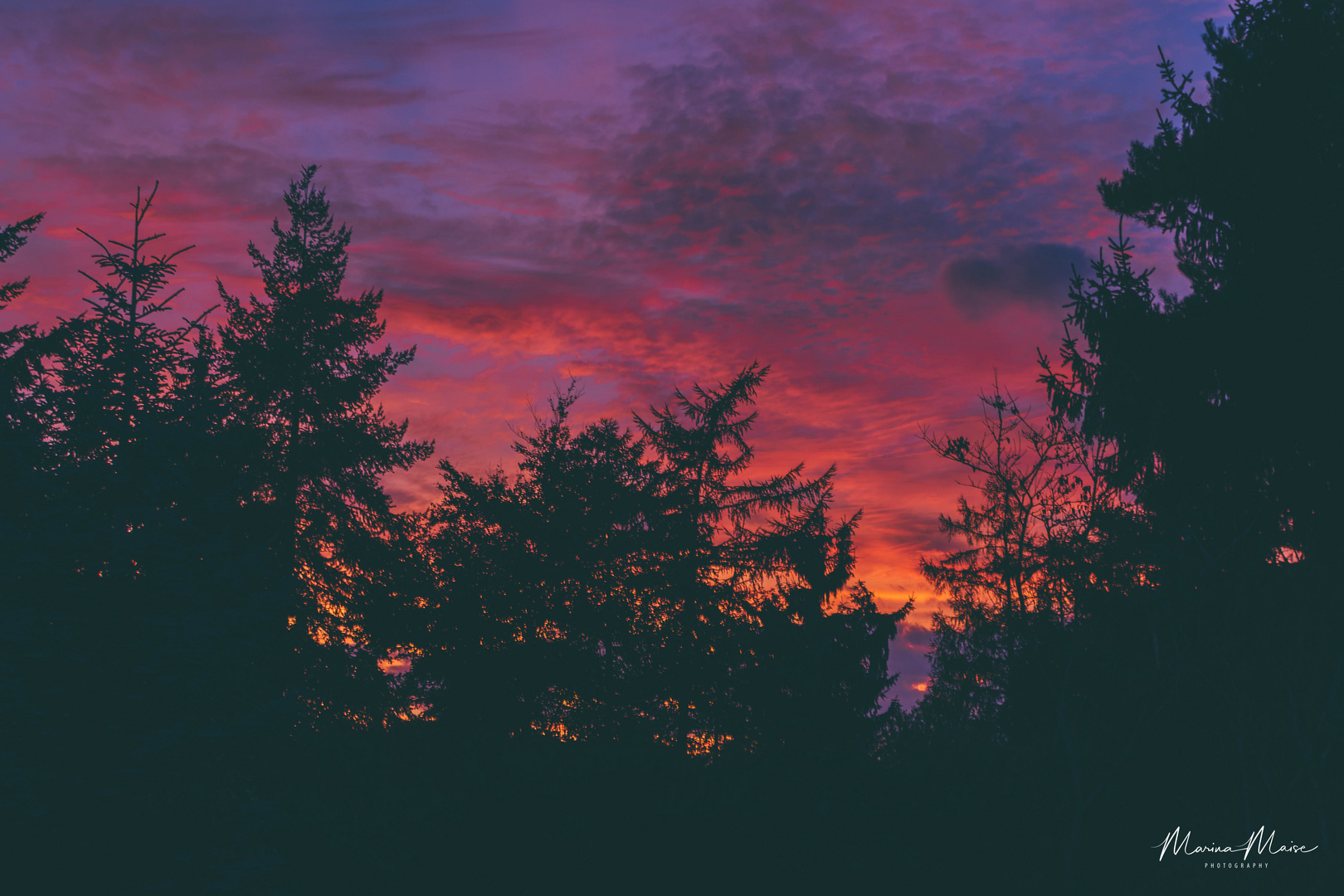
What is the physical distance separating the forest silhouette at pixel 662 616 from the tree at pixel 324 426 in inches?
4.3

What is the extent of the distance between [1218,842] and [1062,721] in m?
4.23

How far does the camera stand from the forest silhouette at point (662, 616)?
9.55 metres

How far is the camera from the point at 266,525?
16344mm

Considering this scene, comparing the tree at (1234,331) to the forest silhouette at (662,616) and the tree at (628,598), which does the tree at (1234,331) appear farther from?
the tree at (628,598)

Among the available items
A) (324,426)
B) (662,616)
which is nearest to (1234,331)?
(662,616)

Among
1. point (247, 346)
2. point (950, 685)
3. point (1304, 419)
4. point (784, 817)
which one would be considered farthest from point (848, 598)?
point (247, 346)

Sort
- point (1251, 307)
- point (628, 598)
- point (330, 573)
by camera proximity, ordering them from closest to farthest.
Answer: point (1251, 307) → point (330, 573) → point (628, 598)

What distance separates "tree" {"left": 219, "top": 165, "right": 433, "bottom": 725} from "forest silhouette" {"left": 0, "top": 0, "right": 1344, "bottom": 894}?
108mm

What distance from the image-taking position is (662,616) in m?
25.3

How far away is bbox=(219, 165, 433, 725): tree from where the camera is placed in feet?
65.4

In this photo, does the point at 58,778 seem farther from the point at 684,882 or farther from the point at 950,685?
the point at 950,685

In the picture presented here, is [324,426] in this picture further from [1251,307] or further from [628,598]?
[1251,307]

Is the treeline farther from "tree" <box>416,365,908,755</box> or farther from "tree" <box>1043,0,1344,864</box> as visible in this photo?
"tree" <box>1043,0,1344,864</box>

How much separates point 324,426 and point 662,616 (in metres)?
11.3
